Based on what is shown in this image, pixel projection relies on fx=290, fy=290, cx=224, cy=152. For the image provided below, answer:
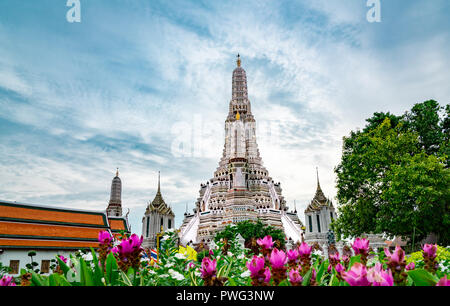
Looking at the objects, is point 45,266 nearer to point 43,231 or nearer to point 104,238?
point 43,231

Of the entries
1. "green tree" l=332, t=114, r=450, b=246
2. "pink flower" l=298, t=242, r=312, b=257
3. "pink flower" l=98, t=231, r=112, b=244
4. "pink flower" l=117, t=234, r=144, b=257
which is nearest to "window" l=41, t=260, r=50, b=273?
"green tree" l=332, t=114, r=450, b=246

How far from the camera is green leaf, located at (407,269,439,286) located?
2.21 m

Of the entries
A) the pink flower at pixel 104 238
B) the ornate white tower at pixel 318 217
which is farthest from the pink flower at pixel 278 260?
the ornate white tower at pixel 318 217

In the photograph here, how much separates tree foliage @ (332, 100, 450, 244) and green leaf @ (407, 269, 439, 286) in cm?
1338

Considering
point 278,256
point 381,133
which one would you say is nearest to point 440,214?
point 381,133

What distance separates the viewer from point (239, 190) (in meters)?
49.2

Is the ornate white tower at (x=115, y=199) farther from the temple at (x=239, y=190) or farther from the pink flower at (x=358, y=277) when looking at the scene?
the pink flower at (x=358, y=277)

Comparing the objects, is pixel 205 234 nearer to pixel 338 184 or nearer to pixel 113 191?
pixel 113 191

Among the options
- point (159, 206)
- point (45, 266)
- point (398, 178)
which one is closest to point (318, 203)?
point (159, 206)

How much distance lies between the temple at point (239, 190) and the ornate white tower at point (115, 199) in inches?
476

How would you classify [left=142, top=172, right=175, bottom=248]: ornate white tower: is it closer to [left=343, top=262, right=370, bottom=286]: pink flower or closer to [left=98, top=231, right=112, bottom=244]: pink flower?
[left=98, top=231, right=112, bottom=244]: pink flower

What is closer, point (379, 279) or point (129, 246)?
point (379, 279)

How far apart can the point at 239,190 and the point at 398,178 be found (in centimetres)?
3572
